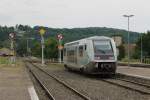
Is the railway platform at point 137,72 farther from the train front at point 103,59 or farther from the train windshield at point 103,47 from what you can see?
the train windshield at point 103,47

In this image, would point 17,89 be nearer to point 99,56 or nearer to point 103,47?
point 99,56

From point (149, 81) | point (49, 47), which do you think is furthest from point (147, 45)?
point (149, 81)

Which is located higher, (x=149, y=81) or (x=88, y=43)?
(x=88, y=43)

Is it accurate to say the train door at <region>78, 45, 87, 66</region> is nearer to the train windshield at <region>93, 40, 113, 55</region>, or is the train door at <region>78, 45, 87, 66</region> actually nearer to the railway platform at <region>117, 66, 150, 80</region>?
the train windshield at <region>93, 40, 113, 55</region>

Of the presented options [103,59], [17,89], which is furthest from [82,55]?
[17,89]

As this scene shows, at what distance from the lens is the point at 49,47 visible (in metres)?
129

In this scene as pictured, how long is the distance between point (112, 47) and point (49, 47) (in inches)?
3905

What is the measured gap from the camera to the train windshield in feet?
99.3

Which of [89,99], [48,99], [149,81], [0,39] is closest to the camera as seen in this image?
[89,99]

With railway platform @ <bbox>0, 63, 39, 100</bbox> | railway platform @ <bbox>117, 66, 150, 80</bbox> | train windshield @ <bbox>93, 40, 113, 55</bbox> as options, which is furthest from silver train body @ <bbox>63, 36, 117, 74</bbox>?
railway platform @ <bbox>0, 63, 39, 100</bbox>

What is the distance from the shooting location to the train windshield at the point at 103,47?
99.3ft

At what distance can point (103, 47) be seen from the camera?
30422 mm

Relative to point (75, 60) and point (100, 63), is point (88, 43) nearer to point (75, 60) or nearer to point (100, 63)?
point (100, 63)

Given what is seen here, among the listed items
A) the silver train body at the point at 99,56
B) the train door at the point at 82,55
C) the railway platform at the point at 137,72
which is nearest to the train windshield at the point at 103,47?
the silver train body at the point at 99,56
